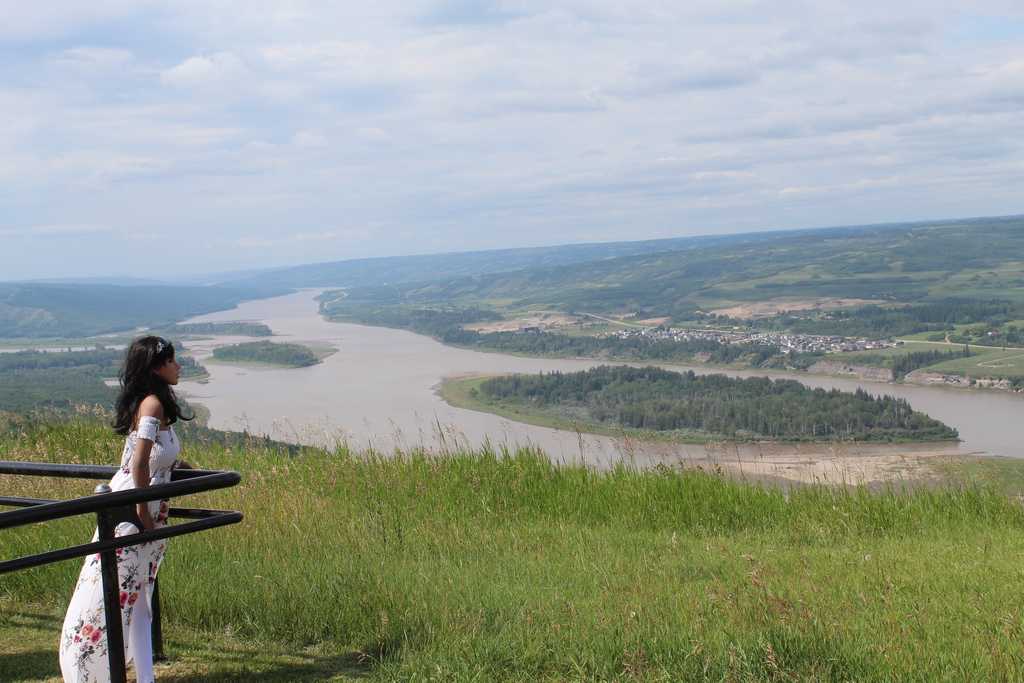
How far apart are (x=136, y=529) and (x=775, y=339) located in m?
90.4

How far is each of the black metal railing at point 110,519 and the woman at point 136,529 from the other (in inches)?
6.9

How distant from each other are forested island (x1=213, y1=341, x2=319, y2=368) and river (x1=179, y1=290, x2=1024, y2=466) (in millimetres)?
1821

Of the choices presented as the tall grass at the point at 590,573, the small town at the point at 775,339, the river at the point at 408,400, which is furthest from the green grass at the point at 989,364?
the tall grass at the point at 590,573

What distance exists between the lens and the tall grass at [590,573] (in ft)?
8.90

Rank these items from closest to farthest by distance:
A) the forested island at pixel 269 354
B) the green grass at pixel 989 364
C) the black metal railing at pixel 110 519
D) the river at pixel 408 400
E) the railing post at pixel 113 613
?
the black metal railing at pixel 110 519
the railing post at pixel 113 613
the river at pixel 408 400
the green grass at pixel 989 364
the forested island at pixel 269 354

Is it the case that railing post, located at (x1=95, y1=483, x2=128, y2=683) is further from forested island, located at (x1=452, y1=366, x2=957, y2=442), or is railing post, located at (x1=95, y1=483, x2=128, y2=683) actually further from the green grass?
the green grass

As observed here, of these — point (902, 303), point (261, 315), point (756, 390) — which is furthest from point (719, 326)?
point (261, 315)

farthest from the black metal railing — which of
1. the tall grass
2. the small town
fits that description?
the small town

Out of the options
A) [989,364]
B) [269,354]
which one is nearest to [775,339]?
[989,364]

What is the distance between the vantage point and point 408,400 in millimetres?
42906

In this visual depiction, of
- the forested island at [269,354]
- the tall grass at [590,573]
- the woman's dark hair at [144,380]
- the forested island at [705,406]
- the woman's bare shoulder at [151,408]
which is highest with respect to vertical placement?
the woman's dark hair at [144,380]

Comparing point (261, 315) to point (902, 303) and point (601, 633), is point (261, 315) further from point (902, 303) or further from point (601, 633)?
point (601, 633)

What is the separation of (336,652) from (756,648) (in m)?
1.77

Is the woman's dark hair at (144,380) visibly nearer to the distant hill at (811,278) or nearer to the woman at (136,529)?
the woman at (136,529)
